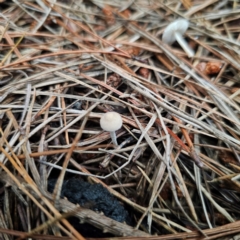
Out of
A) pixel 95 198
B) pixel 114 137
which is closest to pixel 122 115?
pixel 114 137

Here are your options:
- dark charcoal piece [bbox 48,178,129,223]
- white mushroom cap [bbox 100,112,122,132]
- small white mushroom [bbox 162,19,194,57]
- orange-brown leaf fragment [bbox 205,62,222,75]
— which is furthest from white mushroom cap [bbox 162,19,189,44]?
dark charcoal piece [bbox 48,178,129,223]

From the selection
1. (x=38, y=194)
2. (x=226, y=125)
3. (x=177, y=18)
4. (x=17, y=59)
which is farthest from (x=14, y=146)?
(x=177, y=18)

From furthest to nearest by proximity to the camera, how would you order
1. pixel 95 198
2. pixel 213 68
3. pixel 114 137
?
1. pixel 213 68
2. pixel 114 137
3. pixel 95 198

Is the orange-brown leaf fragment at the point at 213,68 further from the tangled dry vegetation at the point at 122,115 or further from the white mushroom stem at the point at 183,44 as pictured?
the white mushroom stem at the point at 183,44

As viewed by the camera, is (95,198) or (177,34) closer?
(95,198)

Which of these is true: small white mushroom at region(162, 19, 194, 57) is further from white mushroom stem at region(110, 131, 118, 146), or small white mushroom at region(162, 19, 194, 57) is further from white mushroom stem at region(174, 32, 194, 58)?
white mushroom stem at region(110, 131, 118, 146)

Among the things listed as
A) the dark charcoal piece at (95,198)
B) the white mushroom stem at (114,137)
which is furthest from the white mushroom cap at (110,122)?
the dark charcoal piece at (95,198)

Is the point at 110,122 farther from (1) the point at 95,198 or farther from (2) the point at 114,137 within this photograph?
(1) the point at 95,198

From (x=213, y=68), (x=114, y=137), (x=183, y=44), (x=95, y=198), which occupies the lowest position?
(x=95, y=198)
